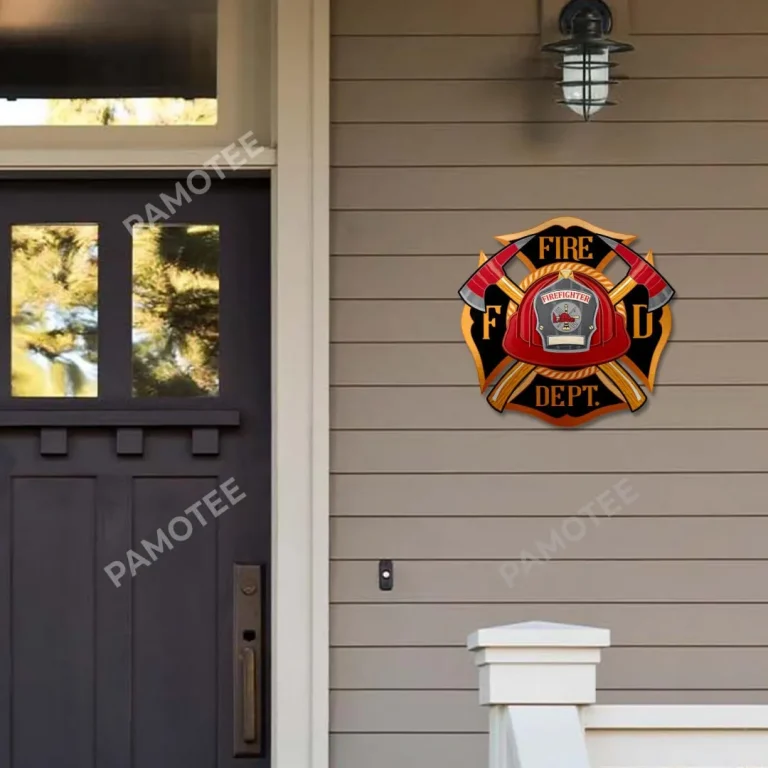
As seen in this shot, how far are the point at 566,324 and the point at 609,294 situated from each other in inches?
5.3

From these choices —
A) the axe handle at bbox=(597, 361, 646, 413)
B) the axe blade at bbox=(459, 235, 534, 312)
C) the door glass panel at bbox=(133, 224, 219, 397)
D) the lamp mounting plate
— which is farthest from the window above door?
the axe handle at bbox=(597, 361, 646, 413)

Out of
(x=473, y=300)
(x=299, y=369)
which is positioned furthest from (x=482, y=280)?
(x=299, y=369)

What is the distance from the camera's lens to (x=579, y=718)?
2.29m

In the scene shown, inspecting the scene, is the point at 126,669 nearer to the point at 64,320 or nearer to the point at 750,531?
the point at 64,320

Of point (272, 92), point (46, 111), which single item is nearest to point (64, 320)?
point (46, 111)

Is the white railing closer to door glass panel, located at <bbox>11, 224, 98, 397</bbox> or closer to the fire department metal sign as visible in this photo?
the fire department metal sign

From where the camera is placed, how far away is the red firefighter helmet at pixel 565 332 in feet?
11.5

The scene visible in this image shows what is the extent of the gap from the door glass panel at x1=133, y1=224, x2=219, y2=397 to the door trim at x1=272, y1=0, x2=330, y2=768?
0.22 meters

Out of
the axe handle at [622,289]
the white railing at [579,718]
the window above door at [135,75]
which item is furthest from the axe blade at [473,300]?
the white railing at [579,718]

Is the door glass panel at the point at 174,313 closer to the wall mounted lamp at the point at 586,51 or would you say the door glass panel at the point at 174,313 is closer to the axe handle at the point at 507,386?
the axe handle at the point at 507,386

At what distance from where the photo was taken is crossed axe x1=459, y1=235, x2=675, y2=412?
3510mm

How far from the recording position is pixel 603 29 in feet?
11.2

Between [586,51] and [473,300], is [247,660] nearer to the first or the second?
[473,300]

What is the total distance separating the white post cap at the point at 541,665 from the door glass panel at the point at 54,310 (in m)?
1.65
